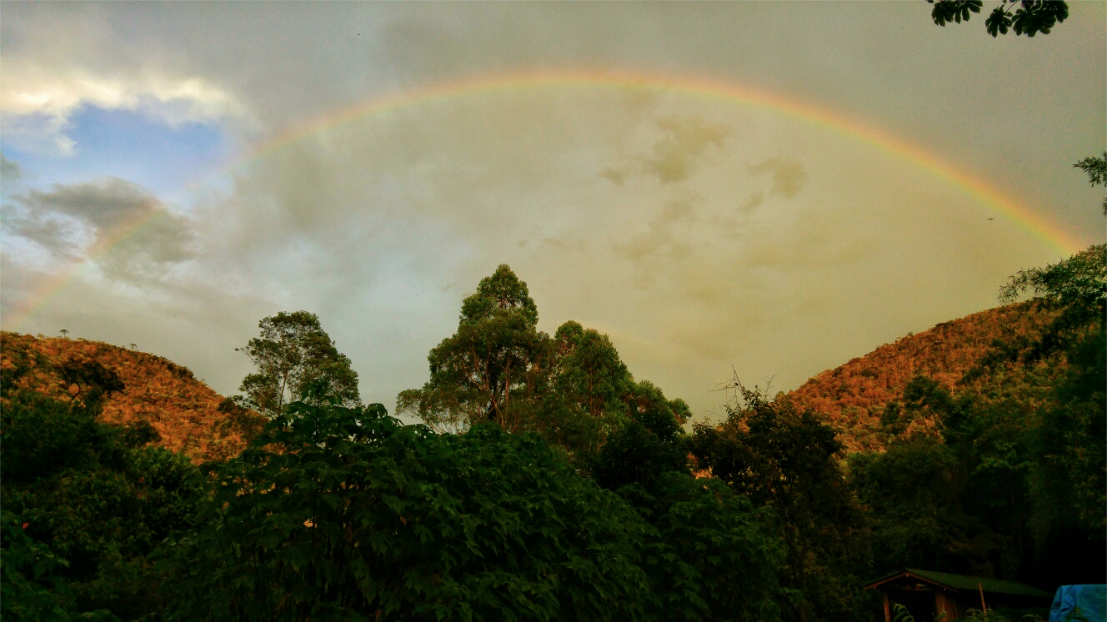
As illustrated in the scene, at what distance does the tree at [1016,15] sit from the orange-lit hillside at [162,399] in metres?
28.5

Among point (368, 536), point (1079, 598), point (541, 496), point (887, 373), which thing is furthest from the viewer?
point (887, 373)

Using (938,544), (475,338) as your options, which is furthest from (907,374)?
(475,338)

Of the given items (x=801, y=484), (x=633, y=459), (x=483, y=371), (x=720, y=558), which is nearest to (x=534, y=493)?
(x=720, y=558)

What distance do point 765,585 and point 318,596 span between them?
10096mm

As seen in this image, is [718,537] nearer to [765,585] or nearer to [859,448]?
[765,585]

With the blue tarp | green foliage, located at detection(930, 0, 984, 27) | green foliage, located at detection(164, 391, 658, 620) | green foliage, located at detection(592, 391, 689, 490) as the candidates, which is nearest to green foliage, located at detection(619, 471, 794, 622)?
green foliage, located at detection(592, 391, 689, 490)

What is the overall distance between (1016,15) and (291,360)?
1490 inches

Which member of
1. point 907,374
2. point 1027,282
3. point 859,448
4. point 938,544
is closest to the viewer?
point 1027,282

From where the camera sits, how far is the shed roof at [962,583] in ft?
86.9

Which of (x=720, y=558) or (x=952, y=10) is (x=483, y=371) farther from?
(x=952, y=10)

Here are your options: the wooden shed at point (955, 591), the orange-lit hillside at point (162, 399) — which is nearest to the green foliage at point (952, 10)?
the wooden shed at point (955, 591)

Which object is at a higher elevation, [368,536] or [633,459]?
[633,459]

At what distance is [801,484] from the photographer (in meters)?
23.8

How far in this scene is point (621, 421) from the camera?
44.0 meters
